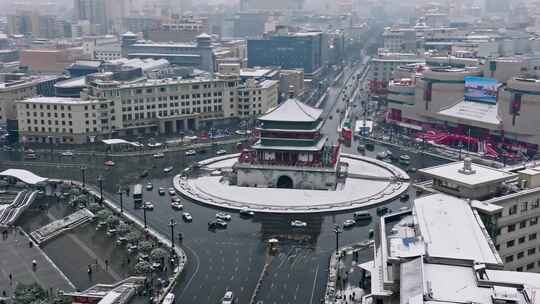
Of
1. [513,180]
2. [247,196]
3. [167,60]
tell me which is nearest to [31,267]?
[247,196]

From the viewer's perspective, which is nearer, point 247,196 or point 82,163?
point 247,196

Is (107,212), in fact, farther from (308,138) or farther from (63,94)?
(63,94)

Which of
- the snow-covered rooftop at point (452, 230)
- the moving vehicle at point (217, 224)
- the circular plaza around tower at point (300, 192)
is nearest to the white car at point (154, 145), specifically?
the circular plaza around tower at point (300, 192)

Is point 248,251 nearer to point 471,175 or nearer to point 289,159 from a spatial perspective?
point 471,175

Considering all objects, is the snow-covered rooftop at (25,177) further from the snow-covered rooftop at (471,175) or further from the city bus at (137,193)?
the snow-covered rooftop at (471,175)

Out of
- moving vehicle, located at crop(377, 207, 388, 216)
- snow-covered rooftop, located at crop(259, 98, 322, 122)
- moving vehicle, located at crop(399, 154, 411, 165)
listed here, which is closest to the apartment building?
moving vehicle, located at crop(377, 207, 388, 216)

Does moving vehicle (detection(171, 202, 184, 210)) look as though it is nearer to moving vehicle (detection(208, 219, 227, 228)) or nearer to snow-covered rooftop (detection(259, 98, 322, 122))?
moving vehicle (detection(208, 219, 227, 228))
